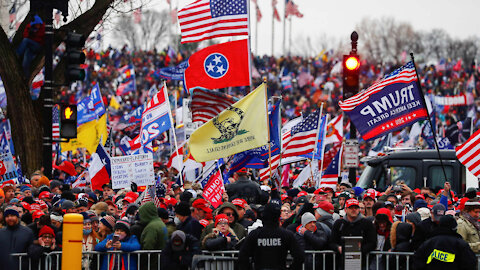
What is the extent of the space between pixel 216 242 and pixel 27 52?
10.7m

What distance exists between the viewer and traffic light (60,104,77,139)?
54.7 feet

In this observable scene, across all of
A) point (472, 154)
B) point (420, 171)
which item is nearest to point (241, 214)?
point (472, 154)

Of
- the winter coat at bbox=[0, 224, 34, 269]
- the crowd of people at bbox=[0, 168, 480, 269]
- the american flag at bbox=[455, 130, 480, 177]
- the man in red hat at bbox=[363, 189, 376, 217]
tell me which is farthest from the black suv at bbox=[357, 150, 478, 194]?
the winter coat at bbox=[0, 224, 34, 269]

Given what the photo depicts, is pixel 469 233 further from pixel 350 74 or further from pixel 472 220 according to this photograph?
pixel 350 74

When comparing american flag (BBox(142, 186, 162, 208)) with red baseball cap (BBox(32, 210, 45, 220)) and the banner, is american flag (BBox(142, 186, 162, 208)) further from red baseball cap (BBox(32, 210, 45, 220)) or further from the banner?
red baseball cap (BBox(32, 210, 45, 220))

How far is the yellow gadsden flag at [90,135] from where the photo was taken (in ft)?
76.9

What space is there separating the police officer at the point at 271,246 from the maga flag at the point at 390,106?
6.05 m

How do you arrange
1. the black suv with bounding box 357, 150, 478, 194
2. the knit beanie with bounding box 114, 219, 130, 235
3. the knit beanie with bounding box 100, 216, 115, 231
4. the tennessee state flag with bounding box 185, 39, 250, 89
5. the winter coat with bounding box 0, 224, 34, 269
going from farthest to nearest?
the black suv with bounding box 357, 150, 478, 194, the tennessee state flag with bounding box 185, 39, 250, 89, the knit beanie with bounding box 100, 216, 115, 231, the winter coat with bounding box 0, 224, 34, 269, the knit beanie with bounding box 114, 219, 130, 235

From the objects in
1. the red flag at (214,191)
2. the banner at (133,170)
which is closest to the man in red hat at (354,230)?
the red flag at (214,191)

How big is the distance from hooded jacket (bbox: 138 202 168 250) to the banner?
4816 mm

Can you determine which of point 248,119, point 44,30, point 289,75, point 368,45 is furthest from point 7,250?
point 368,45

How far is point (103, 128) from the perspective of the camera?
23359 millimetres

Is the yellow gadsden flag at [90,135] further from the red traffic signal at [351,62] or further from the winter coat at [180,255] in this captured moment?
the winter coat at [180,255]

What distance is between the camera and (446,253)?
10.2 m
